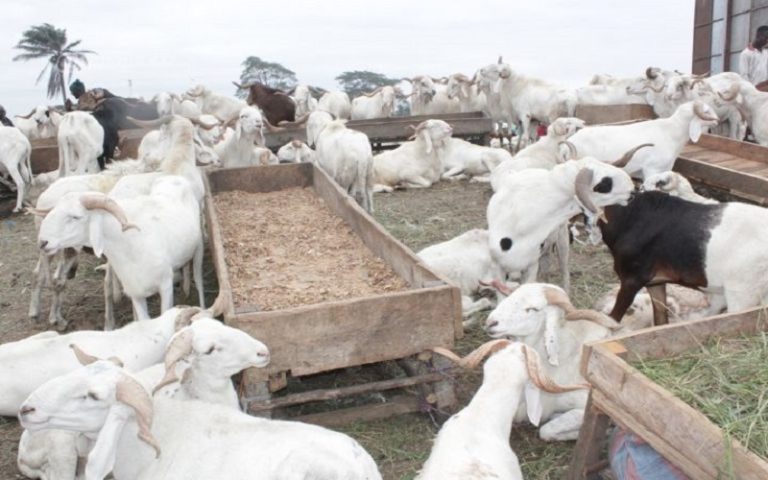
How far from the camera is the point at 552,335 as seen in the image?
4.27 metres

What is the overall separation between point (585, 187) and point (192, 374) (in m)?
3.35

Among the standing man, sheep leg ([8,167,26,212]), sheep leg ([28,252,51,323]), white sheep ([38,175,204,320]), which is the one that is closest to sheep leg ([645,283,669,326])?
white sheep ([38,175,204,320])

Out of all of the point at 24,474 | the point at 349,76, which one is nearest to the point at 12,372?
the point at 24,474

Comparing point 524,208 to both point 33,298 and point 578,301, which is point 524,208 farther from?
point 33,298

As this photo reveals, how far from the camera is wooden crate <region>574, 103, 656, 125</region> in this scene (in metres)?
13.0

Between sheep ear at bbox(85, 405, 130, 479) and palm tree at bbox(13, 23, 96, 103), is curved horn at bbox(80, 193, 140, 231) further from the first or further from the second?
palm tree at bbox(13, 23, 96, 103)

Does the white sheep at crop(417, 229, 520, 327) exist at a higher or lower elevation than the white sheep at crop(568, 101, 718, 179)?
lower

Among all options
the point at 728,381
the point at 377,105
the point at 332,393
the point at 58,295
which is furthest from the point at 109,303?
the point at 377,105

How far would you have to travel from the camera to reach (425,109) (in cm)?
1866

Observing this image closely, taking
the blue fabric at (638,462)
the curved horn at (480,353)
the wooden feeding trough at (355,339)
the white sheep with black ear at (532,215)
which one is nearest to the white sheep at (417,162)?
the white sheep with black ear at (532,215)

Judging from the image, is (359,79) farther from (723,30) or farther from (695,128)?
(695,128)

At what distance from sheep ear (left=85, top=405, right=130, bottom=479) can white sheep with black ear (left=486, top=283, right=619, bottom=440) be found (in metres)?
2.22

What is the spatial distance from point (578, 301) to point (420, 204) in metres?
4.97

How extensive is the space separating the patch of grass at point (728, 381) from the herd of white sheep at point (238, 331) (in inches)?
20.3
